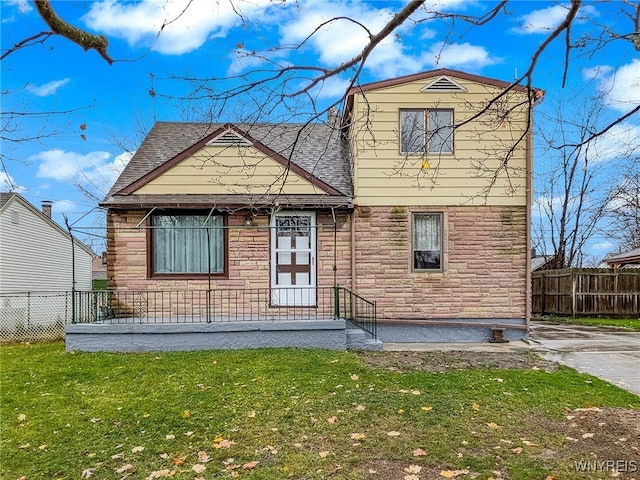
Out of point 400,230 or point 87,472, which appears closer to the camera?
point 87,472

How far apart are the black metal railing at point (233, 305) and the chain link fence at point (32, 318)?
1.70 metres

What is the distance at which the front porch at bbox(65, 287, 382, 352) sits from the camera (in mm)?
9180

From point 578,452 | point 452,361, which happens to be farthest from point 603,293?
point 578,452

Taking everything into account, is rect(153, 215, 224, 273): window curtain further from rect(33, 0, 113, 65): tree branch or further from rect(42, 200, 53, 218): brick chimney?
rect(42, 200, 53, 218): brick chimney

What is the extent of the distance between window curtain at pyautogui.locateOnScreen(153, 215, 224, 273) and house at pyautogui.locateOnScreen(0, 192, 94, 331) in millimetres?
7423

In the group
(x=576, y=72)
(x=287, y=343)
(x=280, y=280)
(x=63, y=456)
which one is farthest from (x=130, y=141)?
(x=576, y=72)

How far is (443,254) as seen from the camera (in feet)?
35.7

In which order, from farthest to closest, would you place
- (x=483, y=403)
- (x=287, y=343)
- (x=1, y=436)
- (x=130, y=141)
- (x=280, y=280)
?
(x=130, y=141), (x=280, y=280), (x=287, y=343), (x=483, y=403), (x=1, y=436)

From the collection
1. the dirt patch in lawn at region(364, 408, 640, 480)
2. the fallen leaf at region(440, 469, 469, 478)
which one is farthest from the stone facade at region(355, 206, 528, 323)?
the fallen leaf at region(440, 469, 469, 478)

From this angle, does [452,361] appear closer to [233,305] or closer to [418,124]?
[233,305]

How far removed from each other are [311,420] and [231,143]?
692 cm

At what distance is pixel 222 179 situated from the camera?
10773 millimetres

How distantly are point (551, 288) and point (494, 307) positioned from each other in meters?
9.42

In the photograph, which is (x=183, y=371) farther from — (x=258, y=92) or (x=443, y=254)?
(x=443, y=254)
